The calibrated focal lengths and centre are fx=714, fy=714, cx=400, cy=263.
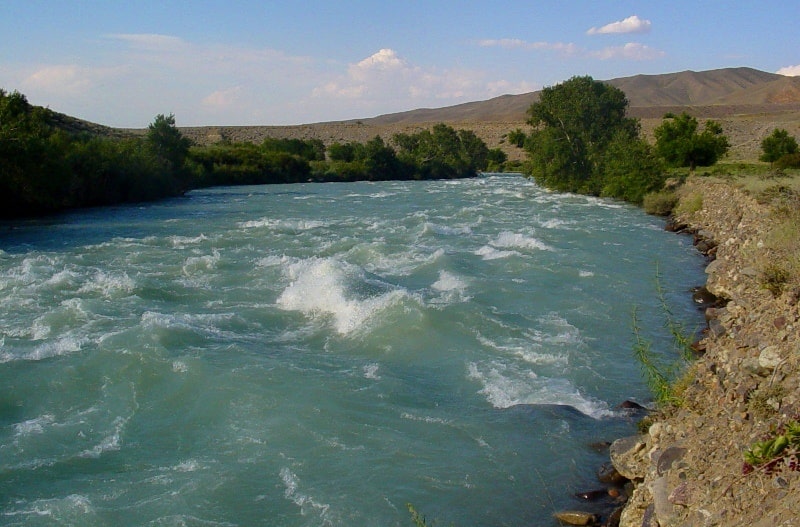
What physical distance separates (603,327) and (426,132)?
5796 centimetres

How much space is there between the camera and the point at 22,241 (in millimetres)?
23375

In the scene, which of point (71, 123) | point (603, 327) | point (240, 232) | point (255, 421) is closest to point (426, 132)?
point (71, 123)

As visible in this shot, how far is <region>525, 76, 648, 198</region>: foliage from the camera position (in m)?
41.7

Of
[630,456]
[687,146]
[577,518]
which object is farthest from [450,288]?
[687,146]

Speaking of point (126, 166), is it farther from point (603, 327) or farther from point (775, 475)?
point (775, 475)

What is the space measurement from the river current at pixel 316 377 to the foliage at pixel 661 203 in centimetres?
994

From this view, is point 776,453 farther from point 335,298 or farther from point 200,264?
point 200,264

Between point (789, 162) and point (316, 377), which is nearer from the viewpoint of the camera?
point (316, 377)

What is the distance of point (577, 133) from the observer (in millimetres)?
43156

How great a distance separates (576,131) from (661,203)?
12.9m

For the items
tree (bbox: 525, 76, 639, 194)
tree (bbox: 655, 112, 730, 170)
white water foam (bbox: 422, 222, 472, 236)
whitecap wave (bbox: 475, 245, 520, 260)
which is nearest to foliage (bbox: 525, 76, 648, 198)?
tree (bbox: 525, 76, 639, 194)

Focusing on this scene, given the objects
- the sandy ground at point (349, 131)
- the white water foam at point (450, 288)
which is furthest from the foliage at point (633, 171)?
the sandy ground at point (349, 131)

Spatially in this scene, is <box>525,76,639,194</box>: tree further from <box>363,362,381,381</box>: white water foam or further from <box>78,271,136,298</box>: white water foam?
<box>363,362,381,381</box>: white water foam

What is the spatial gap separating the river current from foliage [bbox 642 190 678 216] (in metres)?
9.94
